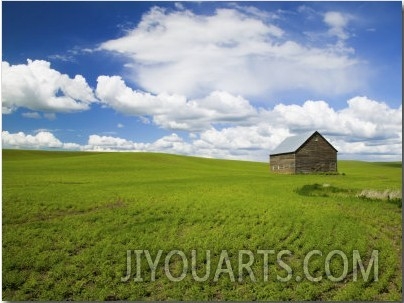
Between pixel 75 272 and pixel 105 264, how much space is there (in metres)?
1.08

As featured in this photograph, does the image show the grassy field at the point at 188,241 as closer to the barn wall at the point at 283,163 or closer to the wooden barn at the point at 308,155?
the wooden barn at the point at 308,155

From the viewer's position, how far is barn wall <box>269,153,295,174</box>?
60281mm

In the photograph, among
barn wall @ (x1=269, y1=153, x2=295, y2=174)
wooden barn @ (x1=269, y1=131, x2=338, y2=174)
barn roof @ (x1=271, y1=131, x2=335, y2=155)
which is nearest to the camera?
wooden barn @ (x1=269, y1=131, x2=338, y2=174)

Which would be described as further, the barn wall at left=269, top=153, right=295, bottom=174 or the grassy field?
the barn wall at left=269, top=153, right=295, bottom=174

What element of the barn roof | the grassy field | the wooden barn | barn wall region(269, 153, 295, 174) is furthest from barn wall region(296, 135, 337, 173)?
the grassy field

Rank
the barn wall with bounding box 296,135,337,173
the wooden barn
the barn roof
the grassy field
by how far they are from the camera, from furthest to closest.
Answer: the barn roof, the barn wall with bounding box 296,135,337,173, the wooden barn, the grassy field

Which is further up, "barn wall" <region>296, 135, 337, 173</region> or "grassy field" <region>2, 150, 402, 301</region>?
"barn wall" <region>296, 135, 337, 173</region>

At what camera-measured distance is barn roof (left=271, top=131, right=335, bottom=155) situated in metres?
60.5

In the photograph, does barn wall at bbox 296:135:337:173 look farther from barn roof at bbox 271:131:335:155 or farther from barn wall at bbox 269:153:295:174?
barn wall at bbox 269:153:295:174

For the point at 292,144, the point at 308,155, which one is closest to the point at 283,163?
the point at 292,144

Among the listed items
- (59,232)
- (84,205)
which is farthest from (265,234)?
(84,205)

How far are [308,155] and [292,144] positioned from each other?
3637 millimetres

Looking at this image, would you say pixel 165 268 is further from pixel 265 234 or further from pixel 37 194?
pixel 37 194

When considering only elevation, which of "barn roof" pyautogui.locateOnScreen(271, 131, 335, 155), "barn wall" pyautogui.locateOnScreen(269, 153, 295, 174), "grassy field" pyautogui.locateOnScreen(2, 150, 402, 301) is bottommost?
"grassy field" pyautogui.locateOnScreen(2, 150, 402, 301)
